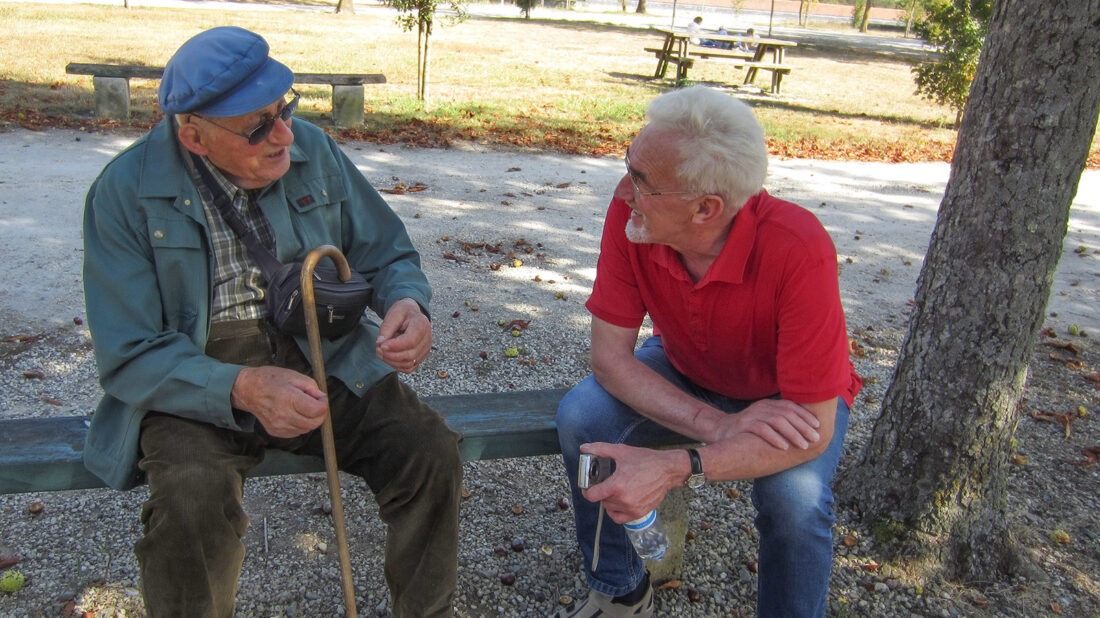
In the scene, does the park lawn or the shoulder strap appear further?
the park lawn

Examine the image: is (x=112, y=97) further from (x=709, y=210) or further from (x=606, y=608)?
(x=709, y=210)

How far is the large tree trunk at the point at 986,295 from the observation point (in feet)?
9.00

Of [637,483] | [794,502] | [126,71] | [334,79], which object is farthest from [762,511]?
[126,71]

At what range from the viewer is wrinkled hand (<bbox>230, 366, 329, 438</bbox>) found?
225cm

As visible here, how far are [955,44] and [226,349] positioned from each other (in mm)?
12590

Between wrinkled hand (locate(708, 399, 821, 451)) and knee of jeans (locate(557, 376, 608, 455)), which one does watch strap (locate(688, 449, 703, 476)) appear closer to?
wrinkled hand (locate(708, 399, 821, 451))

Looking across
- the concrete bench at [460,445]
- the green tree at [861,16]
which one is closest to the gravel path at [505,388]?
the concrete bench at [460,445]

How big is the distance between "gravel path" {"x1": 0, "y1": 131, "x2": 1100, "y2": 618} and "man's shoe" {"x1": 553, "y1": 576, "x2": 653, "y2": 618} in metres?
0.15

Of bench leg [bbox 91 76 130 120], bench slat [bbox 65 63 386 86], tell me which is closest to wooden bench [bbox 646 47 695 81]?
bench slat [bbox 65 63 386 86]

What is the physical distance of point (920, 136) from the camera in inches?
483

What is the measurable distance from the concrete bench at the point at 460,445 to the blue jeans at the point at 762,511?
0.15m

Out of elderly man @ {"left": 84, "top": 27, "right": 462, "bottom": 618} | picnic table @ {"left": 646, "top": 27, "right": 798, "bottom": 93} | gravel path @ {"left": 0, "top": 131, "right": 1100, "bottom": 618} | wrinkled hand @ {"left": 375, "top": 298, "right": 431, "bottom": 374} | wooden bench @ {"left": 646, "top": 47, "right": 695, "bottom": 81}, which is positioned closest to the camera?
elderly man @ {"left": 84, "top": 27, "right": 462, "bottom": 618}

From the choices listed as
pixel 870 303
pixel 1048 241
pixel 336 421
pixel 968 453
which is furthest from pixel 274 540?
pixel 870 303

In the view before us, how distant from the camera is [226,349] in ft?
8.45
